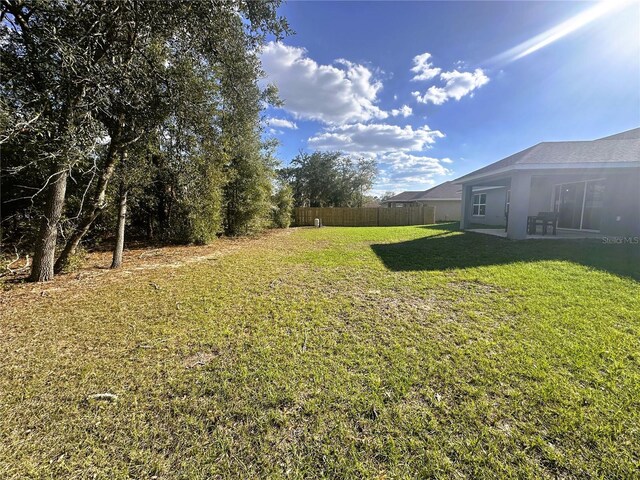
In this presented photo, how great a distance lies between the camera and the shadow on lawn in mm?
5691

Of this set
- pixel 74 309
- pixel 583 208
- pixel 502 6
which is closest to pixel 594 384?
pixel 74 309

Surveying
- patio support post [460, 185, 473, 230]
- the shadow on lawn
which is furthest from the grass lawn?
patio support post [460, 185, 473, 230]

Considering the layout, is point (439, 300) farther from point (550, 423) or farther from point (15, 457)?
point (15, 457)

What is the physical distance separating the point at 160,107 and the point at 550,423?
652cm

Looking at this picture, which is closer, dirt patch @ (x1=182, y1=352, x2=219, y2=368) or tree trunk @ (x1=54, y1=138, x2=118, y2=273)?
dirt patch @ (x1=182, y1=352, x2=219, y2=368)

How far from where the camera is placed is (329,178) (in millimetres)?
25688

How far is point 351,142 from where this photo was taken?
90.8 feet

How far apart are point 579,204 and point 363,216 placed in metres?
11.9

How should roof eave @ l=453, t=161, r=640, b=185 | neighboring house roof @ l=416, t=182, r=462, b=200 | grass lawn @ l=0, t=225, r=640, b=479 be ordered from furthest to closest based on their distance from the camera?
1. neighboring house roof @ l=416, t=182, r=462, b=200
2. roof eave @ l=453, t=161, r=640, b=185
3. grass lawn @ l=0, t=225, r=640, b=479

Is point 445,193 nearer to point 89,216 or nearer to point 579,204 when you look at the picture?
point 579,204

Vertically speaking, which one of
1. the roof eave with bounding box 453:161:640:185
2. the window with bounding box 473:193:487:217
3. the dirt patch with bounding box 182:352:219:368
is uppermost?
the roof eave with bounding box 453:161:640:185

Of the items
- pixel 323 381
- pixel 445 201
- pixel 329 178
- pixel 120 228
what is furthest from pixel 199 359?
pixel 445 201

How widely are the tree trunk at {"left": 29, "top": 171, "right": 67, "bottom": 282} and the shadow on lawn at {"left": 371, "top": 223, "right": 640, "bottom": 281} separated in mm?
6584

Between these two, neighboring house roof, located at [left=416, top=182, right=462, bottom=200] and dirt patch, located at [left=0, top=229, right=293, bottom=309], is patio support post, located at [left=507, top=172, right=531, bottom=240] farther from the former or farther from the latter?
neighboring house roof, located at [left=416, top=182, right=462, bottom=200]
